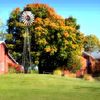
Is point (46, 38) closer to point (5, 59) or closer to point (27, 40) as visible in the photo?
point (27, 40)

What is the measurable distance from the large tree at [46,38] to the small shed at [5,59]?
228 cm

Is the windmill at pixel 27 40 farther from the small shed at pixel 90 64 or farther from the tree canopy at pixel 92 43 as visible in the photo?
the tree canopy at pixel 92 43

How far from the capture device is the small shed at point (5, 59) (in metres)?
74.2

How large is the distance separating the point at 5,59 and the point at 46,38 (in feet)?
26.3

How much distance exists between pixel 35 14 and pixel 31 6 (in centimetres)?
→ 191

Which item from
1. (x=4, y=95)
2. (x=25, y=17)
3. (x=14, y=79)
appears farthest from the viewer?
(x=25, y=17)

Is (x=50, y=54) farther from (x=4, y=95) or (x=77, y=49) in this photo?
(x=4, y=95)

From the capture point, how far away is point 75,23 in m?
84.6

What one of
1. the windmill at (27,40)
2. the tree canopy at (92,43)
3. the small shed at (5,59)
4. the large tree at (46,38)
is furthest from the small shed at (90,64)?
the tree canopy at (92,43)

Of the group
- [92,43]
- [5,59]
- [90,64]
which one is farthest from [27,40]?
[92,43]

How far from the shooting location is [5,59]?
3024 inches

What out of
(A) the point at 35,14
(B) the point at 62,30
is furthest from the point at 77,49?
(A) the point at 35,14

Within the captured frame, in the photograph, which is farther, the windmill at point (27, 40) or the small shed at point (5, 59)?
the small shed at point (5, 59)

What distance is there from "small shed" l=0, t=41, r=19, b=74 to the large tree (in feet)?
7.50
